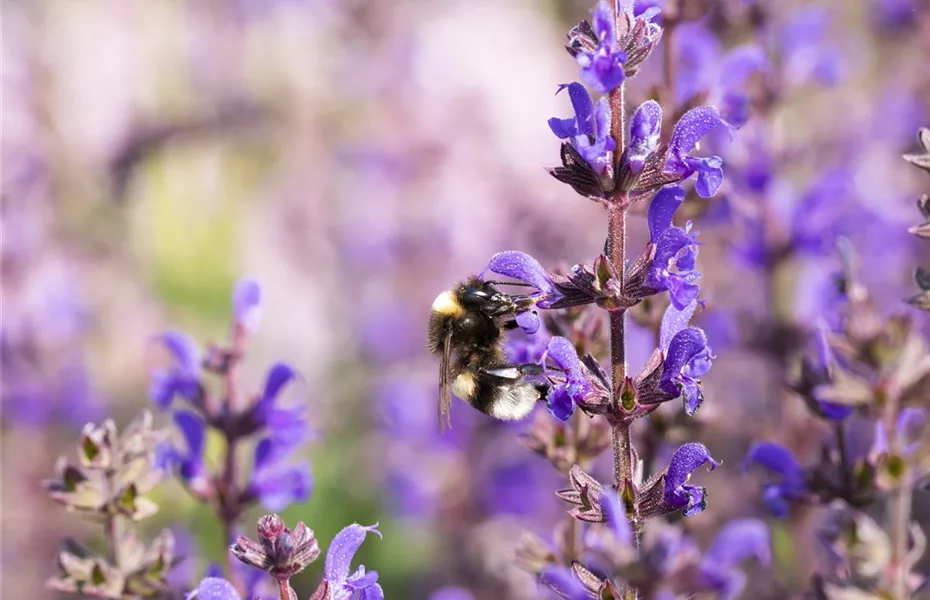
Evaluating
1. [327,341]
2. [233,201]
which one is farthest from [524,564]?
[233,201]

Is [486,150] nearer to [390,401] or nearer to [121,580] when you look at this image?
[390,401]

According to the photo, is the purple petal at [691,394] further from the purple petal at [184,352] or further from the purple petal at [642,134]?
the purple petal at [184,352]

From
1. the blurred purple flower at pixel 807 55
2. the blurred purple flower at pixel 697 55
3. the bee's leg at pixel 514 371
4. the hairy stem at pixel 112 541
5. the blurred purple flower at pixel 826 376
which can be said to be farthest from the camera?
the blurred purple flower at pixel 807 55

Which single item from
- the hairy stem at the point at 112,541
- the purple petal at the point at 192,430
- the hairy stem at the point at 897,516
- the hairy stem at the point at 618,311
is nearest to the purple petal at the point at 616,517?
the hairy stem at the point at 618,311

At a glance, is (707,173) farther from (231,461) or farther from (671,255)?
(231,461)

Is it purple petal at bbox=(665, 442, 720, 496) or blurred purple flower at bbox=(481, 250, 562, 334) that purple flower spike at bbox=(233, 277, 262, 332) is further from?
purple petal at bbox=(665, 442, 720, 496)

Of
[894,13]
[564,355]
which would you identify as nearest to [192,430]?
[564,355]

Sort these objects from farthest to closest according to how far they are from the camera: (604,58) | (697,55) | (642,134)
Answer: (697,55) < (642,134) < (604,58)
